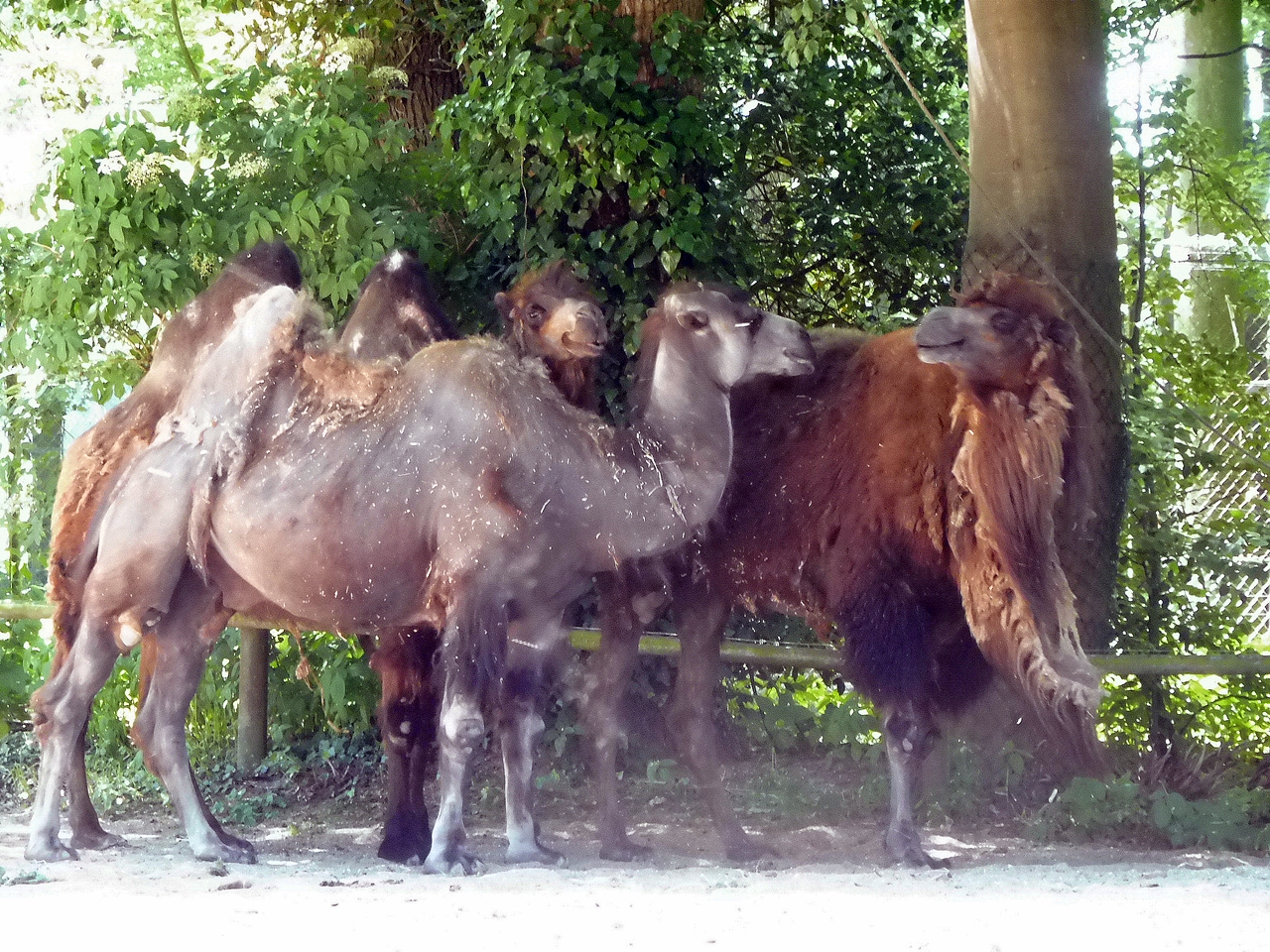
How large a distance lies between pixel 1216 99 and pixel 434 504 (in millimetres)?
8654

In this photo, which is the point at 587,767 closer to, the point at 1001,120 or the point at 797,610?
the point at 797,610

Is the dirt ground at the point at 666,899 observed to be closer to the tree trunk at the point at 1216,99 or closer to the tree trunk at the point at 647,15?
the tree trunk at the point at 647,15

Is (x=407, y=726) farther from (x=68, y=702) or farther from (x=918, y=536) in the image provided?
(x=918, y=536)

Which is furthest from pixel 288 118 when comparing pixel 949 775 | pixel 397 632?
pixel 949 775

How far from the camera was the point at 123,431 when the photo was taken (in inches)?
230

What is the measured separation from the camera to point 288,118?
679 cm

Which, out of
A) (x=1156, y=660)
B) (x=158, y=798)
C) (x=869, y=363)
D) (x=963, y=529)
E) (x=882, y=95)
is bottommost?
(x=158, y=798)

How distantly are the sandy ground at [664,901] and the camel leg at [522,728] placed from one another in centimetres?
19

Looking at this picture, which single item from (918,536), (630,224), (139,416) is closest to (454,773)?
(918,536)

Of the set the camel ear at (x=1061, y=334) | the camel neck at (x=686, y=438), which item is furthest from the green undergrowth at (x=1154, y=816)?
the camel neck at (x=686, y=438)

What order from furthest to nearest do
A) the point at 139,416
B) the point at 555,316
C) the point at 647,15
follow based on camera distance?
the point at 647,15 < the point at 139,416 < the point at 555,316

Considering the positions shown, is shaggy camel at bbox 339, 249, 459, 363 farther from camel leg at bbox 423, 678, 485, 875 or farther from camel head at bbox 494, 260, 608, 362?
camel leg at bbox 423, 678, 485, 875

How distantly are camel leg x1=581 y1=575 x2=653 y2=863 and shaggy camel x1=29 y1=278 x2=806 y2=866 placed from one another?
18.5 inches

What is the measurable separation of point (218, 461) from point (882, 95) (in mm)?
4485
